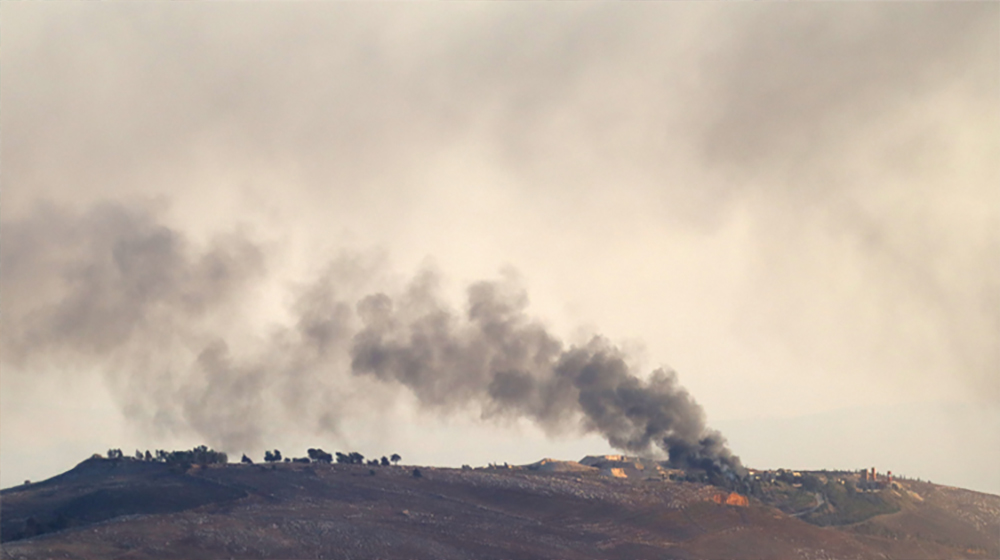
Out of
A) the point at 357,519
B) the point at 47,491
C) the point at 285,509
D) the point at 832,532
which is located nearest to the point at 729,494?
the point at 832,532

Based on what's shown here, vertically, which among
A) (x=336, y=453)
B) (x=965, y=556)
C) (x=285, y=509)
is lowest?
(x=965, y=556)

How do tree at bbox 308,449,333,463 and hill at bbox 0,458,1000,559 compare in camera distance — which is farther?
tree at bbox 308,449,333,463

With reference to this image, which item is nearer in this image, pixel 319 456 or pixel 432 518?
pixel 432 518

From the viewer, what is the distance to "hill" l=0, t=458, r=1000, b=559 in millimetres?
91312

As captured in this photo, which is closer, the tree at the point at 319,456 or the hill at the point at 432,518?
the hill at the point at 432,518

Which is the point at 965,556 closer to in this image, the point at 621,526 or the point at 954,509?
the point at 954,509

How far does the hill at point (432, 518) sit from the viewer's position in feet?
300

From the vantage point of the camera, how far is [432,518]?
10531 centimetres

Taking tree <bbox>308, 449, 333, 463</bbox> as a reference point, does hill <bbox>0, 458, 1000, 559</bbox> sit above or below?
below

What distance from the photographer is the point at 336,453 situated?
5659 inches

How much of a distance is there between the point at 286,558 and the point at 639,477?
6679 cm

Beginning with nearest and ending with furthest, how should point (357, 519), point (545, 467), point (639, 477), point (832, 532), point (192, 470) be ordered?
point (357, 519) < point (832, 532) < point (192, 470) < point (639, 477) < point (545, 467)

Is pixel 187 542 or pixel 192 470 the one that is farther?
pixel 192 470

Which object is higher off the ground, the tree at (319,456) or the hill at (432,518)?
the tree at (319,456)
